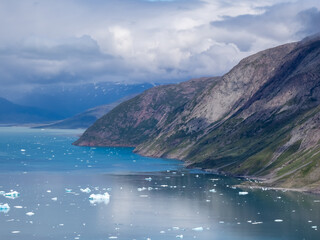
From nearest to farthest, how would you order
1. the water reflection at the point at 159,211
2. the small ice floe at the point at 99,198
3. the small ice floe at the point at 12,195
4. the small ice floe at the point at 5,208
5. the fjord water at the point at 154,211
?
the fjord water at the point at 154,211
the water reflection at the point at 159,211
the small ice floe at the point at 5,208
the small ice floe at the point at 99,198
the small ice floe at the point at 12,195

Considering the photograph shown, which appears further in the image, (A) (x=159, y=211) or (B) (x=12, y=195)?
(B) (x=12, y=195)

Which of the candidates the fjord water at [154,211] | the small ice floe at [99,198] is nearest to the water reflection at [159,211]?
the fjord water at [154,211]

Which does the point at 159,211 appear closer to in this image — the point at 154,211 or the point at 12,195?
the point at 154,211

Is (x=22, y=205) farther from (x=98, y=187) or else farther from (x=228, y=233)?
(x=228, y=233)

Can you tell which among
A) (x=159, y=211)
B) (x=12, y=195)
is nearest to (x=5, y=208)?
(x=12, y=195)

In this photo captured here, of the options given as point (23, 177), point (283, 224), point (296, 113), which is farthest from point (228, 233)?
point (296, 113)

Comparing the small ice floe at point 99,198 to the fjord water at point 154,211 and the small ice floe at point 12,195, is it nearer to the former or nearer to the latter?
the fjord water at point 154,211

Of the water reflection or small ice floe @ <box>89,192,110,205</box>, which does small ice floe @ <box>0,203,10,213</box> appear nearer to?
the water reflection

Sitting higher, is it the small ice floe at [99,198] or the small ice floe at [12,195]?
the small ice floe at [12,195]

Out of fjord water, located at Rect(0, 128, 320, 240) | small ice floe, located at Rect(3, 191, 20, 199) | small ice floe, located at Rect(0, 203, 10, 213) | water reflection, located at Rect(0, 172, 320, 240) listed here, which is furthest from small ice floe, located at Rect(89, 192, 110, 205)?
small ice floe, located at Rect(0, 203, 10, 213)
